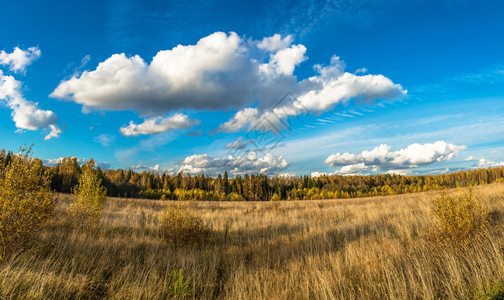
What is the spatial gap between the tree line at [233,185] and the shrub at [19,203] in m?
31.0

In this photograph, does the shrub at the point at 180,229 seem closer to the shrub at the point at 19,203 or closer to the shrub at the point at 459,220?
the shrub at the point at 19,203

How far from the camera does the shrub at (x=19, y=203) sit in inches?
208

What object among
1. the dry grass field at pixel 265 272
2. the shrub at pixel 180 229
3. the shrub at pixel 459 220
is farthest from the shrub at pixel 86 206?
the shrub at pixel 459 220

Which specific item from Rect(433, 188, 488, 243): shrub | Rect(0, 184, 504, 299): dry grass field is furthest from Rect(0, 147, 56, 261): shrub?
Rect(433, 188, 488, 243): shrub

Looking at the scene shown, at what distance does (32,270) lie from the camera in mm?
4598

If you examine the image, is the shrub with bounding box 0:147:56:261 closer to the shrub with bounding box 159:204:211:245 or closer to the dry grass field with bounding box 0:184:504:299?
the dry grass field with bounding box 0:184:504:299

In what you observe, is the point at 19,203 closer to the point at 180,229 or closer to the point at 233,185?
the point at 180,229

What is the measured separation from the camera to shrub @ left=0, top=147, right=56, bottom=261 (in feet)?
17.4

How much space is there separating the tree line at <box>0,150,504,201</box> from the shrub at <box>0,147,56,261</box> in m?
31.0

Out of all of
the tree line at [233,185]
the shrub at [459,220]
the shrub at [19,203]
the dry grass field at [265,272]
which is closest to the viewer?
the dry grass field at [265,272]

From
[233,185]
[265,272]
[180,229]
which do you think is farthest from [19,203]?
[233,185]

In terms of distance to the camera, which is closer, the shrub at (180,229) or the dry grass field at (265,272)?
the dry grass field at (265,272)

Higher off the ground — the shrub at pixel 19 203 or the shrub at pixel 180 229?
the shrub at pixel 19 203

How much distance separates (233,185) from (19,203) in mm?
83582
